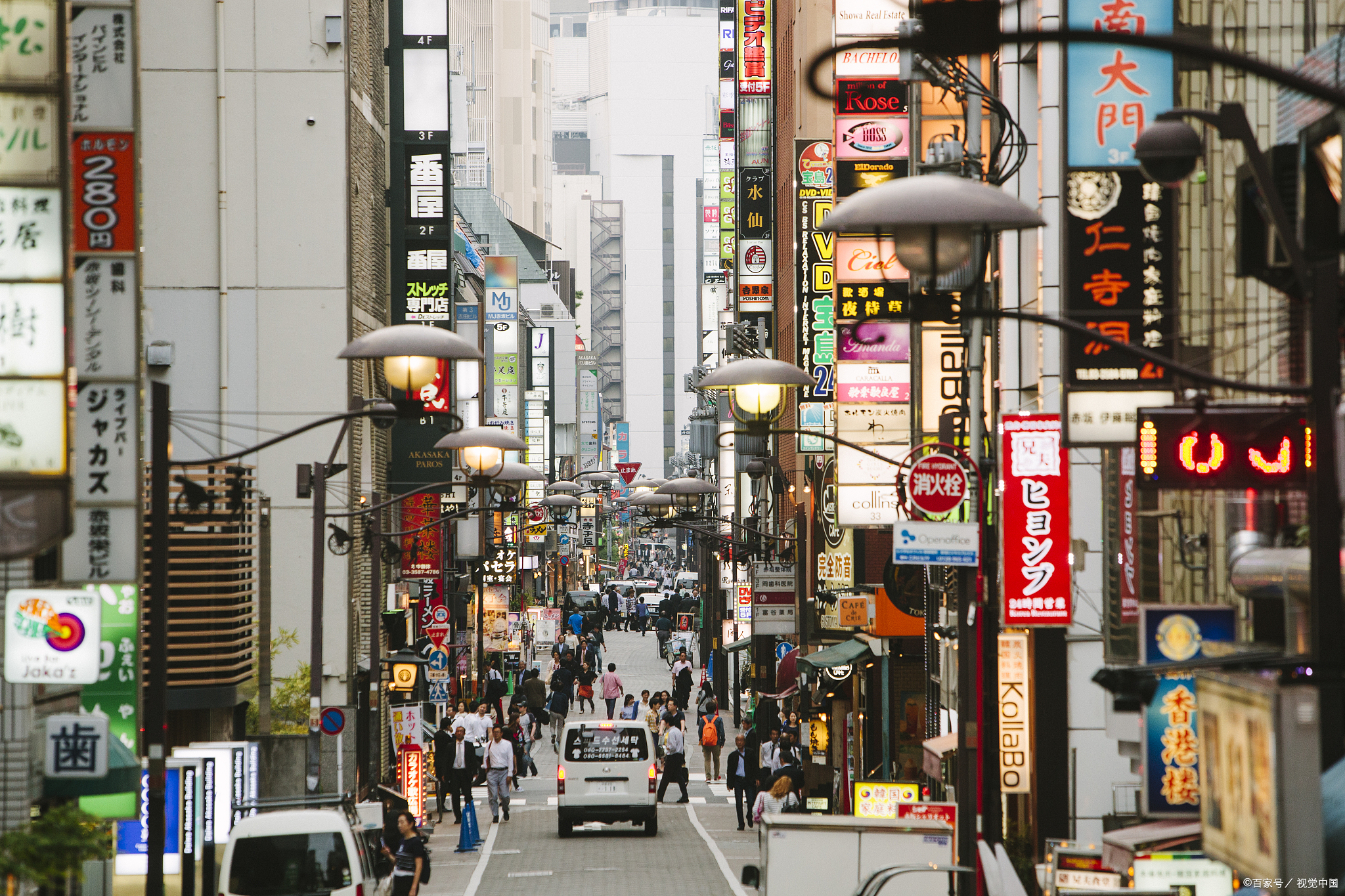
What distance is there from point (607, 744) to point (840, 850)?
1437 cm

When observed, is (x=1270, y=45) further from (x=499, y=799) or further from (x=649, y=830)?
(x=499, y=799)

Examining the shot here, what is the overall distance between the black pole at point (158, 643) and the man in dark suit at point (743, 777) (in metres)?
16.2

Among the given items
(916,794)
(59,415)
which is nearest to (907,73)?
(916,794)

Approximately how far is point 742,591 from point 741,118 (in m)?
18.2

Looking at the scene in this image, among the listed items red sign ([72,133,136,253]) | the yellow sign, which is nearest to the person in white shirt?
the yellow sign

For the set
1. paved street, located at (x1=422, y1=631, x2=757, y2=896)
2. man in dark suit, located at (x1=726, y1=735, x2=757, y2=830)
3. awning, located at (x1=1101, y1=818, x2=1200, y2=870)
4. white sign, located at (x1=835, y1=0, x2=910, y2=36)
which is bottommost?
paved street, located at (x1=422, y1=631, x2=757, y2=896)

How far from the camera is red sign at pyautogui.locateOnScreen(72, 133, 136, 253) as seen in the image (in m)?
16.8

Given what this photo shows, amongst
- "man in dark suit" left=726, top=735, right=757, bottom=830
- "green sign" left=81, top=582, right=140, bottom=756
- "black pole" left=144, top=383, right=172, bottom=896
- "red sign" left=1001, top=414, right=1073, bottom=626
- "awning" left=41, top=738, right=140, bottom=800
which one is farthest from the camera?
"man in dark suit" left=726, top=735, right=757, bottom=830

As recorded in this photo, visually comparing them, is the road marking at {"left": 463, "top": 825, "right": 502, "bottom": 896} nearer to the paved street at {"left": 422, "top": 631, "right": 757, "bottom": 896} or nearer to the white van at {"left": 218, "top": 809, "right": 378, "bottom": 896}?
the paved street at {"left": 422, "top": 631, "right": 757, "bottom": 896}

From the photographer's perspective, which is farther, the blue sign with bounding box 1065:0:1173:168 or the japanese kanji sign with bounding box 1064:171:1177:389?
the blue sign with bounding box 1065:0:1173:168

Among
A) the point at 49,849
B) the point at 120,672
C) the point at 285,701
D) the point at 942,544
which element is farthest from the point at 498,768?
the point at 49,849

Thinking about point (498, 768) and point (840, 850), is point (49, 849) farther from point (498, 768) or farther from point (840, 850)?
point (498, 768)

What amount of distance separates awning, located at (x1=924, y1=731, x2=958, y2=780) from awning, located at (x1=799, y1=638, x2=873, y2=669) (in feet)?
33.9

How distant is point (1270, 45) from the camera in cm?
1669
